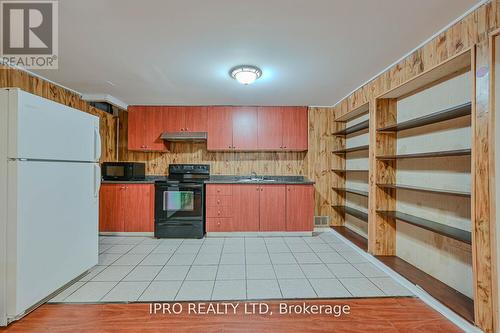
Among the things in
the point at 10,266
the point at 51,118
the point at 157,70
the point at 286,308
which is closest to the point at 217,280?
the point at 286,308

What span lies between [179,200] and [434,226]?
3.27 m

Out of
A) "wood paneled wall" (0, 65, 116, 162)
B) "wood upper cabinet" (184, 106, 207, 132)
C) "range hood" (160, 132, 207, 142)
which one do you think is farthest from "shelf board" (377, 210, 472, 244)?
"wood paneled wall" (0, 65, 116, 162)

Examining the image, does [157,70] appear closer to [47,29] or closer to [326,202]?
[47,29]

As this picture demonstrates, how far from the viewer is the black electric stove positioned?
3760 mm

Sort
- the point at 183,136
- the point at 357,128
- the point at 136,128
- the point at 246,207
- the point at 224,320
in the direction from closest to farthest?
1. the point at 224,320
2. the point at 357,128
3. the point at 246,207
4. the point at 183,136
5. the point at 136,128

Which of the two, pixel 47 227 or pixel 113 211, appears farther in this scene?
pixel 113 211

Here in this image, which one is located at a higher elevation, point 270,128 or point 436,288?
point 270,128

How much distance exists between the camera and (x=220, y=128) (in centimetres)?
419

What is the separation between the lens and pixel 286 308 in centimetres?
192

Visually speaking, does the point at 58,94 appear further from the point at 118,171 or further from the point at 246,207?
the point at 246,207

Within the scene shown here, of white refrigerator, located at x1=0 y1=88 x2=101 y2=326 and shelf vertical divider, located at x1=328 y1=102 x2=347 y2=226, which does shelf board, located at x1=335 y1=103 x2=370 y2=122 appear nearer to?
shelf vertical divider, located at x1=328 y1=102 x2=347 y2=226

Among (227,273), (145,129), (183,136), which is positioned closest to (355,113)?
(183,136)

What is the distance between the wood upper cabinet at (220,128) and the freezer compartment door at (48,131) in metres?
1.93

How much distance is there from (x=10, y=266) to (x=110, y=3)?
79.0 inches
